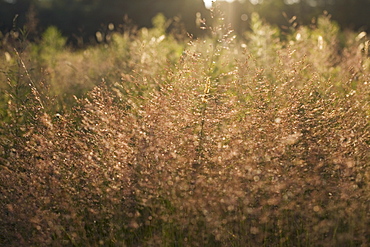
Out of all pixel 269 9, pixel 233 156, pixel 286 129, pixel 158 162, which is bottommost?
pixel 158 162

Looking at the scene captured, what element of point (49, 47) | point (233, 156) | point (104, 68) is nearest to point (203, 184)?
point (233, 156)

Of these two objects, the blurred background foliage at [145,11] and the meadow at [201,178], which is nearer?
Result: the meadow at [201,178]

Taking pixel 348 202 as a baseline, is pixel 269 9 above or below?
above

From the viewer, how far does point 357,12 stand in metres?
21.2

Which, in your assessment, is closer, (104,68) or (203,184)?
(203,184)

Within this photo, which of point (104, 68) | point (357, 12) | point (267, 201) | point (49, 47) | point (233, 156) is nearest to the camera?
point (267, 201)

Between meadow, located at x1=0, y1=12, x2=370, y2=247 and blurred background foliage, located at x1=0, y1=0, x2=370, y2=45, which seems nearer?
meadow, located at x1=0, y1=12, x2=370, y2=247

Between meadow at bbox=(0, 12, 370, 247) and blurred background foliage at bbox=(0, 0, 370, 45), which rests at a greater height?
blurred background foliage at bbox=(0, 0, 370, 45)

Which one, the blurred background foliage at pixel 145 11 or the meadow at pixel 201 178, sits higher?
the blurred background foliage at pixel 145 11

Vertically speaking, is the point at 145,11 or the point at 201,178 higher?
the point at 145,11

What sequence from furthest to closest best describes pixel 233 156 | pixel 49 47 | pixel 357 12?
pixel 357 12 → pixel 49 47 → pixel 233 156

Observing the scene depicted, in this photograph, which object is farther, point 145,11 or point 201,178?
point 145,11

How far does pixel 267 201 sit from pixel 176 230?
530mm

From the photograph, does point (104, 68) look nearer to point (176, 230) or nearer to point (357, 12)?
point (176, 230)
